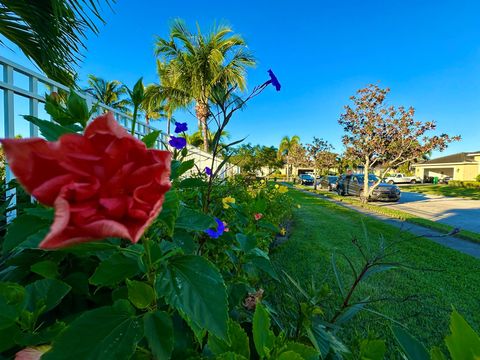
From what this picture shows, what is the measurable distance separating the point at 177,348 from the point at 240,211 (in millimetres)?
912

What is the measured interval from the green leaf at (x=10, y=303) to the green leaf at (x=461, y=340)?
0.75 metres

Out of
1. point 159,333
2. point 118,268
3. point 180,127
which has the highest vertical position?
point 180,127

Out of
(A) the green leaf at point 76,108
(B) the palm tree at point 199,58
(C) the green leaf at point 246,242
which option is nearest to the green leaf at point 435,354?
(C) the green leaf at point 246,242

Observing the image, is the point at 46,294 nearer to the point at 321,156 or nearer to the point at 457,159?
the point at 321,156

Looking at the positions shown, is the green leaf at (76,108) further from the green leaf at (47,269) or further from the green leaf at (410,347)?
the green leaf at (410,347)

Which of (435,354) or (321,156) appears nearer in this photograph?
(435,354)

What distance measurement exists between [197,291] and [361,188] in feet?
57.2

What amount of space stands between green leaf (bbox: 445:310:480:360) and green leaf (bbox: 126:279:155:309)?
0.51m

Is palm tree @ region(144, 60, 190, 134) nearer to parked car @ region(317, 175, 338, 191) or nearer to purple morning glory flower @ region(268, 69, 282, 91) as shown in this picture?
parked car @ region(317, 175, 338, 191)

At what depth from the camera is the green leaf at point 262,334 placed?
1.82ft

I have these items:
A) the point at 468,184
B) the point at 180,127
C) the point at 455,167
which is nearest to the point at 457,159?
the point at 455,167

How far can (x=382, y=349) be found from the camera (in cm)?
65

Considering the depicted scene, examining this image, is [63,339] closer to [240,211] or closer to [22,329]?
[22,329]

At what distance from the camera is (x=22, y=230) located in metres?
0.54
